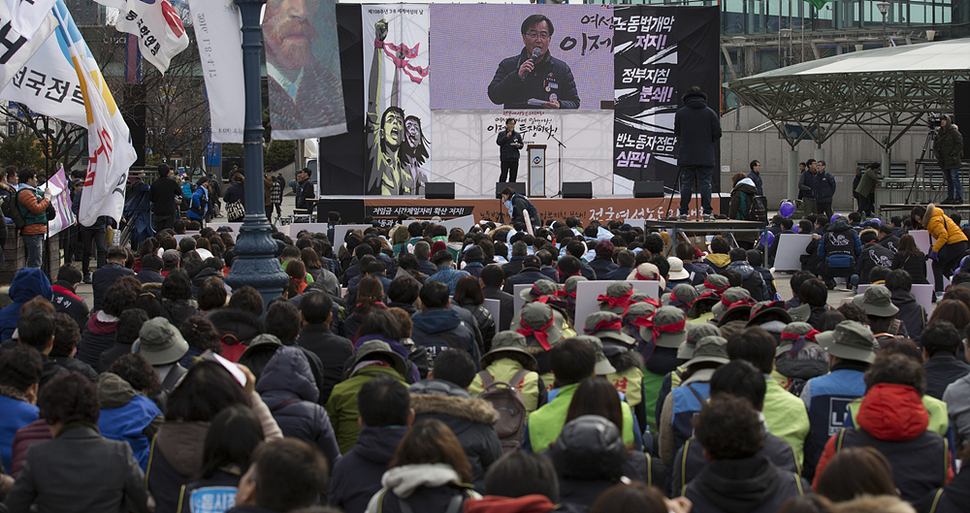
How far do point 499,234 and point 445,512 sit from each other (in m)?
9.30

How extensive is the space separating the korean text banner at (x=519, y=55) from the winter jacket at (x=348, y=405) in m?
19.6

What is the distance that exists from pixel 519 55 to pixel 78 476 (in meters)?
21.2

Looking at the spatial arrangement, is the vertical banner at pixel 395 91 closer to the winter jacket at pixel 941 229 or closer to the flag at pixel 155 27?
the winter jacket at pixel 941 229

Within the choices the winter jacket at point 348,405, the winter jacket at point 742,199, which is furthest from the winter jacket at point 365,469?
the winter jacket at point 742,199

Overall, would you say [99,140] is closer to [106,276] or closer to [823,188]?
[106,276]

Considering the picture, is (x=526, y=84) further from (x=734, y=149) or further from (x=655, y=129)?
(x=734, y=149)

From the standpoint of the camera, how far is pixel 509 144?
1986 centimetres

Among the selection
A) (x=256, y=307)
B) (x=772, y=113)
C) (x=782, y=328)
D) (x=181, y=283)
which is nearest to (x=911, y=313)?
(x=782, y=328)

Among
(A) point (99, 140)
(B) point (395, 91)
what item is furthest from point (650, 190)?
(A) point (99, 140)

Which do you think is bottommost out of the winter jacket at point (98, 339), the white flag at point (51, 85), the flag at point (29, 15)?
the winter jacket at point (98, 339)

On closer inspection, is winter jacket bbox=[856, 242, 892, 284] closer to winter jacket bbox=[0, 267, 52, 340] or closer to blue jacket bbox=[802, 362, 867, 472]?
blue jacket bbox=[802, 362, 867, 472]

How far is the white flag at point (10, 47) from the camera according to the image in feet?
21.7

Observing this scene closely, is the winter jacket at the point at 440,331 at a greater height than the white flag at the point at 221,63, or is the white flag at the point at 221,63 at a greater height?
the white flag at the point at 221,63

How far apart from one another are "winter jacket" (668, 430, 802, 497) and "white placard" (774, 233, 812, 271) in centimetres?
1152
